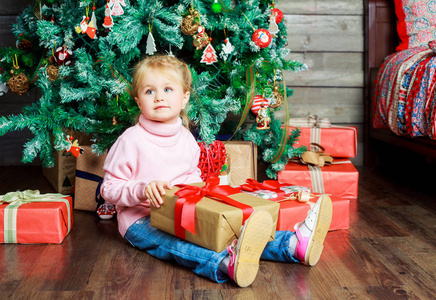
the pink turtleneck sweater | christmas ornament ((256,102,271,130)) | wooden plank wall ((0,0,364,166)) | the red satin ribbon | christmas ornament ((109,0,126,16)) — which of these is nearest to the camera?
the red satin ribbon

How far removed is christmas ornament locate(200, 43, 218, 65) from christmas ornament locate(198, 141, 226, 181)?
1.08ft

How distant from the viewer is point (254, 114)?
199cm

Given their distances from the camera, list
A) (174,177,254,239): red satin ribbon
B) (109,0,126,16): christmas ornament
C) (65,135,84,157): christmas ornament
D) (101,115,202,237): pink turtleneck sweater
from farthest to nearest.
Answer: (65,135,84,157): christmas ornament → (109,0,126,16): christmas ornament → (101,115,202,237): pink turtleneck sweater → (174,177,254,239): red satin ribbon

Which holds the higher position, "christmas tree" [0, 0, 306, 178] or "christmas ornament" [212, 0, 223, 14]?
"christmas ornament" [212, 0, 223, 14]

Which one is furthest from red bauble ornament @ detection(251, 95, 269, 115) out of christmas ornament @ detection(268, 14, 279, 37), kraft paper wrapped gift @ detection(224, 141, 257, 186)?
christmas ornament @ detection(268, 14, 279, 37)

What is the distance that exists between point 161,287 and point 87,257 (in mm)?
336

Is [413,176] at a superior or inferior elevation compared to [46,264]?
inferior

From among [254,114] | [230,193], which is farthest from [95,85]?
[230,193]

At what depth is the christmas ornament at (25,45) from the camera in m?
2.15

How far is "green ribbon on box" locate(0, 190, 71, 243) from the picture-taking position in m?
1.50

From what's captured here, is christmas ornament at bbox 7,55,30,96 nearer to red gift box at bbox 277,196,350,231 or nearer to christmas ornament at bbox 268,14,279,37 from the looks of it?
christmas ornament at bbox 268,14,279,37

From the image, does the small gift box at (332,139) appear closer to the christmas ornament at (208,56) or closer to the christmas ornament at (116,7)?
the christmas ornament at (208,56)

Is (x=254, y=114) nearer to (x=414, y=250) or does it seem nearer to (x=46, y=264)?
(x=414, y=250)

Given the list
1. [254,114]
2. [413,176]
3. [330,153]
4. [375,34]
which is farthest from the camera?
[375,34]
